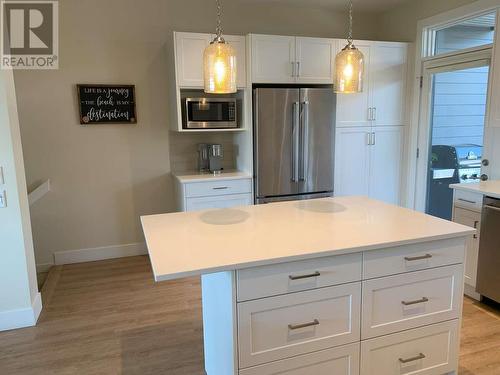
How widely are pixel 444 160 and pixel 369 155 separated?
2.56ft

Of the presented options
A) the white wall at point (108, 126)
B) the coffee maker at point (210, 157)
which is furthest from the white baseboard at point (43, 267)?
the coffee maker at point (210, 157)

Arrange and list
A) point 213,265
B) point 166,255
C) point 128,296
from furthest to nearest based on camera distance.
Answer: point 128,296 → point 166,255 → point 213,265

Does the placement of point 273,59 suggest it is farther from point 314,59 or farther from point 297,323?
point 297,323

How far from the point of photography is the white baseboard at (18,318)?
2758 mm

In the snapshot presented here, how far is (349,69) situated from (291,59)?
6.27ft

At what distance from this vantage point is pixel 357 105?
13.8 feet

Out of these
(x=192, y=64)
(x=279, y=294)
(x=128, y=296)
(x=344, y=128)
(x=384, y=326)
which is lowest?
(x=128, y=296)

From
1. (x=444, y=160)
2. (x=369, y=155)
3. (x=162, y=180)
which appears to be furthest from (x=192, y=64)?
(x=444, y=160)

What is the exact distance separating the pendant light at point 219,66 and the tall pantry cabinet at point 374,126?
2.45m

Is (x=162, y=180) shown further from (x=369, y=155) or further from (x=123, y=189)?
(x=369, y=155)

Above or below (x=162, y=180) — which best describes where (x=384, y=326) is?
below

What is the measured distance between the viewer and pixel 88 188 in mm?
4066

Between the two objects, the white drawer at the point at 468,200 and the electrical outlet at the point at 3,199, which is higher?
the electrical outlet at the point at 3,199

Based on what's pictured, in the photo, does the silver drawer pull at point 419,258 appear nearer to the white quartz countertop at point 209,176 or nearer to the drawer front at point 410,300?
the drawer front at point 410,300
